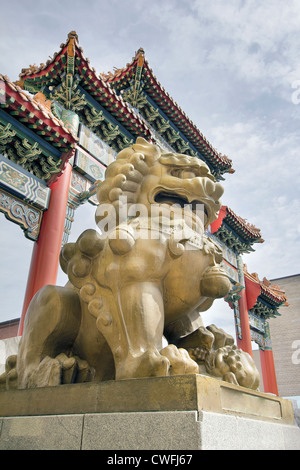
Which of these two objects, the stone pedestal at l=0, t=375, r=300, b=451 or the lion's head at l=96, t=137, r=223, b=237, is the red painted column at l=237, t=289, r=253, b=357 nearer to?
the lion's head at l=96, t=137, r=223, b=237

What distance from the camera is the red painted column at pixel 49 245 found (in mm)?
4673

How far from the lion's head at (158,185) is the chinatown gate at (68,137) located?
338cm

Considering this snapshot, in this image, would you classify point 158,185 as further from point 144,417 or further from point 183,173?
point 144,417

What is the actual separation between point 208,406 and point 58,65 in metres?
6.78

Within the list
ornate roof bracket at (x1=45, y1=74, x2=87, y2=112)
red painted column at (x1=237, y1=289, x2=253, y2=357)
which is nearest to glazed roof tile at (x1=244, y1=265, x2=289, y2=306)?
red painted column at (x1=237, y1=289, x2=253, y2=357)

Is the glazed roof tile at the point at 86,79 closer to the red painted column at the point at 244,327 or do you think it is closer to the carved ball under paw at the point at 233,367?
the carved ball under paw at the point at 233,367

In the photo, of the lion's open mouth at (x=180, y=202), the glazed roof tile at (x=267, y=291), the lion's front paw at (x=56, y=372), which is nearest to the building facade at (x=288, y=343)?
the glazed roof tile at (x=267, y=291)

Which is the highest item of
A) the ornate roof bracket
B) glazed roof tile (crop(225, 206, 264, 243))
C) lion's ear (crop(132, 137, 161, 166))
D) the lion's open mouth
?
glazed roof tile (crop(225, 206, 264, 243))

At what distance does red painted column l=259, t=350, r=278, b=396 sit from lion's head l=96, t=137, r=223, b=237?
1151 cm

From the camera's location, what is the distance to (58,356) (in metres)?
1.39

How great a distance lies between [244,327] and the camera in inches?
425

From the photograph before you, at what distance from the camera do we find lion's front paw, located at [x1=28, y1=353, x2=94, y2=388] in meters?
1.29

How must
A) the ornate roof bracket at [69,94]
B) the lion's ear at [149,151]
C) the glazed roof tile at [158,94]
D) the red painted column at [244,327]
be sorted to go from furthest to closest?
the red painted column at [244,327] < the glazed roof tile at [158,94] < the ornate roof bracket at [69,94] < the lion's ear at [149,151]
